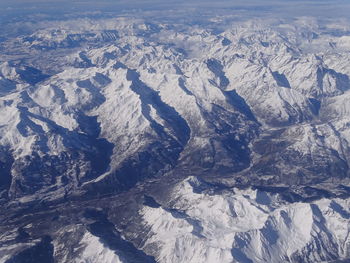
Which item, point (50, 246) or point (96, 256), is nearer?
point (96, 256)

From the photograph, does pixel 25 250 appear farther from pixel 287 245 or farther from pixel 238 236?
pixel 287 245

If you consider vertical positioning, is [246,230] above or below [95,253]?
above

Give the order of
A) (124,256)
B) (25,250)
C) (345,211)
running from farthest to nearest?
(345,211) → (25,250) → (124,256)

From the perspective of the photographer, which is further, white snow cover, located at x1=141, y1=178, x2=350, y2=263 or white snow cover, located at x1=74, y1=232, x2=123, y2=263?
white snow cover, located at x1=141, y1=178, x2=350, y2=263

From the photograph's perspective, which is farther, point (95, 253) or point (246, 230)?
point (246, 230)

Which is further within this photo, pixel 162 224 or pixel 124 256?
pixel 162 224

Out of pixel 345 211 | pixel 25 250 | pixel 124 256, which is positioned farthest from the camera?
pixel 345 211

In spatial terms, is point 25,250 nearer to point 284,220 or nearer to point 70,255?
point 70,255

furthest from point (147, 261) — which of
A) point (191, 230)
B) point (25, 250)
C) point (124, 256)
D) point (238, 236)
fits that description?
point (25, 250)

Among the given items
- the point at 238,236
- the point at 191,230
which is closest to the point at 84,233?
the point at 191,230

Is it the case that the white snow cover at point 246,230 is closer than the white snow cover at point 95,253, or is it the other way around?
the white snow cover at point 95,253
